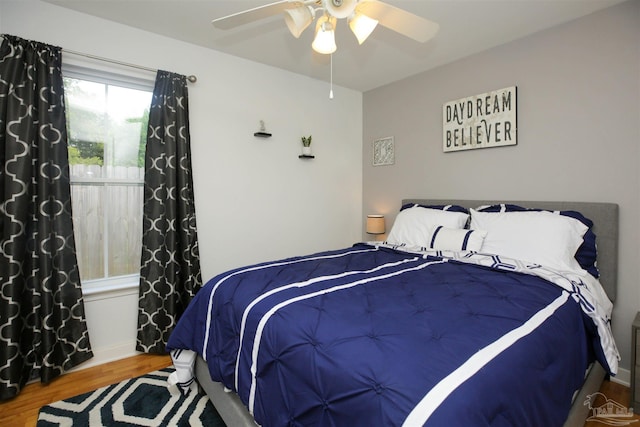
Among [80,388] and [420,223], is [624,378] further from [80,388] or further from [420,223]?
[80,388]

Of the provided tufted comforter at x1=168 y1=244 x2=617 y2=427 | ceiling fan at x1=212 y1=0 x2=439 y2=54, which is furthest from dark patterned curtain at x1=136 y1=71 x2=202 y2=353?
ceiling fan at x1=212 y1=0 x2=439 y2=54

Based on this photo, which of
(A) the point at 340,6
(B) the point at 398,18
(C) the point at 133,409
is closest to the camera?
(A) the point at 340,6

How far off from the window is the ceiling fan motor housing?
1751mm

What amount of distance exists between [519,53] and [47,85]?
11.2 ft

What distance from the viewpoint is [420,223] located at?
269cm

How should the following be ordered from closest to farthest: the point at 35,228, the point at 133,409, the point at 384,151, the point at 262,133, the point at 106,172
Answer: the point at 133,409 < the point at 35,228 < the point at 106,172 < the point at 262,133 < the point at 384,151

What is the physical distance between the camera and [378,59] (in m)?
2.95

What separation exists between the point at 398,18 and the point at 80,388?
2857 millimetres

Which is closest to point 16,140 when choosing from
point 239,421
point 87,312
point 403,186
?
point 87,312

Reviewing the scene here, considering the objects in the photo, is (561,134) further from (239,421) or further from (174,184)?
(174,184)

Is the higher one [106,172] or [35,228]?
[106,172]

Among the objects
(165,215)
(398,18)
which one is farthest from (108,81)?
(398,18)

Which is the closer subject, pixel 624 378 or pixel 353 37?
pixel 624 378

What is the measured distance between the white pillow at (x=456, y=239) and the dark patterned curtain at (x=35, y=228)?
2587 millimetres
